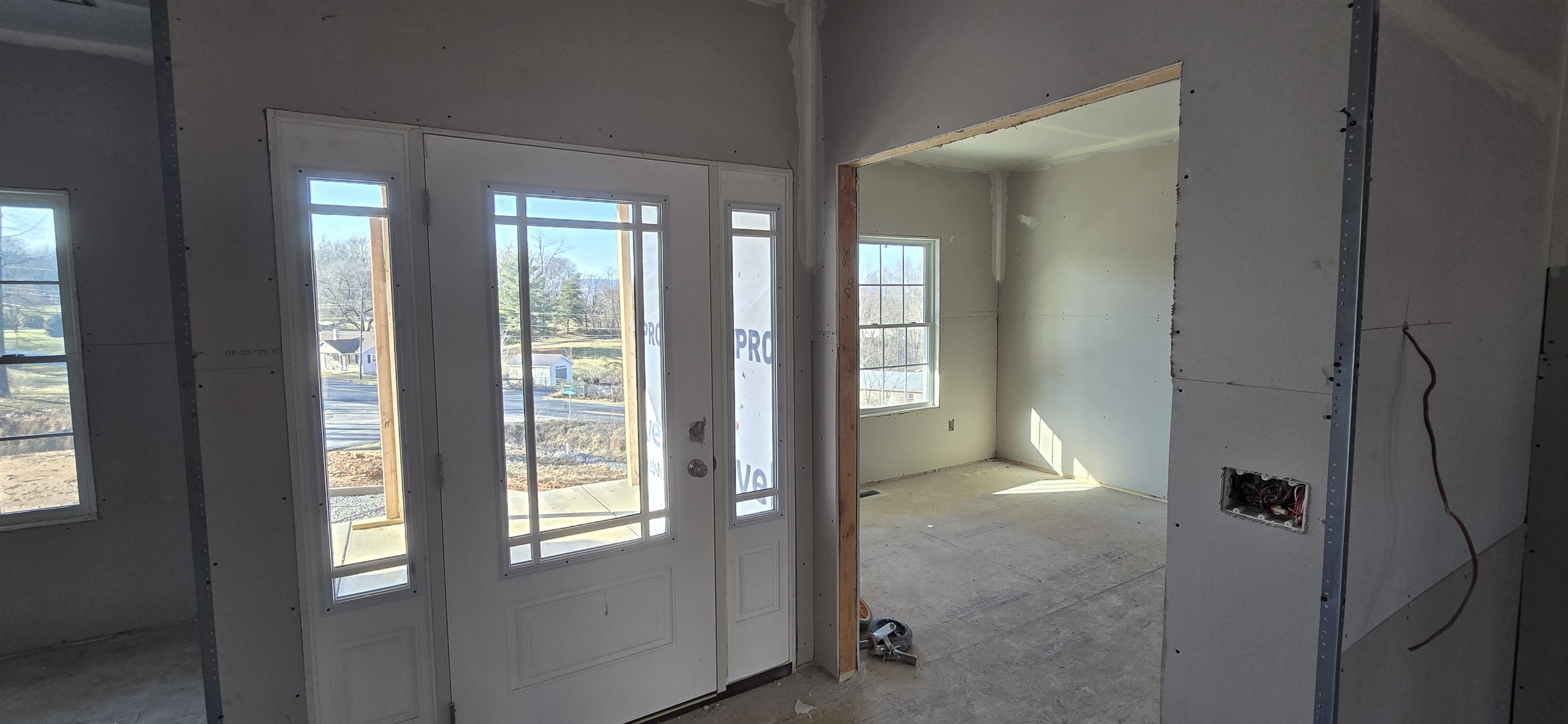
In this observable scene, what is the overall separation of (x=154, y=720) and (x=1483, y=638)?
4679 millimetres

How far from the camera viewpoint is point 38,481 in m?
3.16

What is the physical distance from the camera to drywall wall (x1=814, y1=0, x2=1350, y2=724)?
4.66ft

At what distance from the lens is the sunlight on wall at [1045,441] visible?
622cm

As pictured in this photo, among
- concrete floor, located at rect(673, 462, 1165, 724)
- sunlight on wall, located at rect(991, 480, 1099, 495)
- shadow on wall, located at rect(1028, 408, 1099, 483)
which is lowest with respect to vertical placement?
concrete floor, located at rect(673, 462, 1165, 724)

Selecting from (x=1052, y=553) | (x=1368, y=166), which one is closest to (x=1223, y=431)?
(x=1368, y=166)

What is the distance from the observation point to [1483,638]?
2045 millimetres

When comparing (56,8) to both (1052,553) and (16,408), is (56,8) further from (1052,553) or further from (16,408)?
(1052,553)

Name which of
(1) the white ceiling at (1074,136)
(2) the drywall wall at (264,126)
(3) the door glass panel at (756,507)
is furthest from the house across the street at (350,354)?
(1) the white ceiling at (1074,136)

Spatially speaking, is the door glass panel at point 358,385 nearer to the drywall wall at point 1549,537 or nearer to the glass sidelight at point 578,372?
the glass sidelight at point 578,372

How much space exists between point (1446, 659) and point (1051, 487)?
3.94 metres

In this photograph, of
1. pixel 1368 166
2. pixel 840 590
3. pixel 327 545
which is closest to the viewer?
pixel 1368 166

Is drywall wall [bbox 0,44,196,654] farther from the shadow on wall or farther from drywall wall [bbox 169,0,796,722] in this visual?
the shadow on wall

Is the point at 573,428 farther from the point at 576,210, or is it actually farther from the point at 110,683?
the point at 110,683

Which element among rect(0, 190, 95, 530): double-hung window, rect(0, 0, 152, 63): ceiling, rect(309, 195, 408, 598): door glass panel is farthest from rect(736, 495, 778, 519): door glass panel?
rect(0, 190, 95, 530): double-hung window
